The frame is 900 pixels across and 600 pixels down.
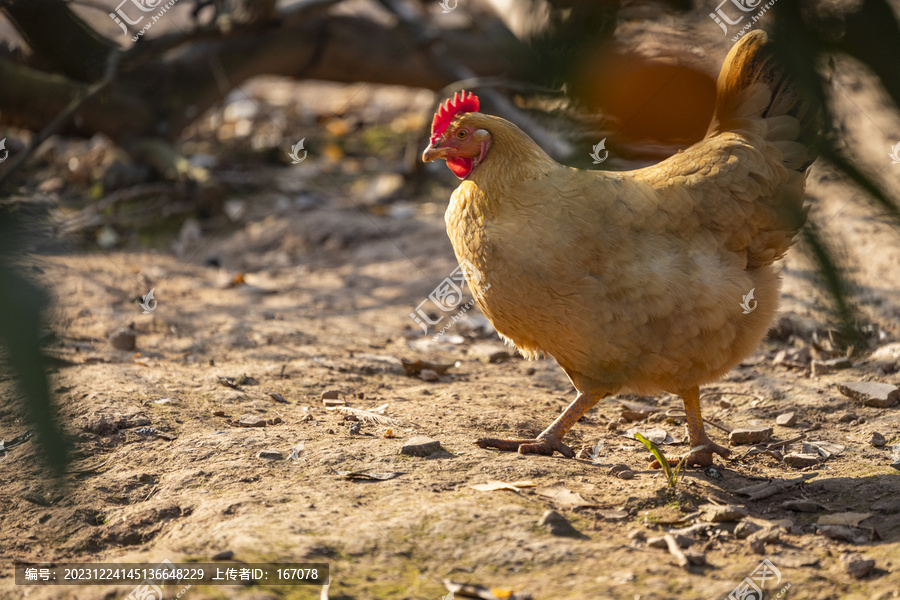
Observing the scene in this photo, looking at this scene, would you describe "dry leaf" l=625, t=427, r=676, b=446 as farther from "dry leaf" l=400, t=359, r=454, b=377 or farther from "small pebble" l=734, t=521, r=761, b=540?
"dry leaf" l=400, t=359, r=454, b=377

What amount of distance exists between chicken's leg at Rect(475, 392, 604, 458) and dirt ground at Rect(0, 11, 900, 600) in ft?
0.23

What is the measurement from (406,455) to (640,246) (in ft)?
4.06

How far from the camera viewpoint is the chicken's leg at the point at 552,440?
2.83 m

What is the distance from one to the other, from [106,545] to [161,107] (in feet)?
17.4

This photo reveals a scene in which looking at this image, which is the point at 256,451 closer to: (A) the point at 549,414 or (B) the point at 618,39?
(A) the point at 549,414

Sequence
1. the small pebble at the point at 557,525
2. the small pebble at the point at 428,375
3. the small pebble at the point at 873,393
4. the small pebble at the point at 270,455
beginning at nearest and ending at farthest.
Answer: the small pebble at the point at 557,525, the small pebble at the point at 270,455, the small pebble at the point at 873,393, the small pebble at the point at 428,375

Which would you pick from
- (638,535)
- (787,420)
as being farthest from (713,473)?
(638,535)

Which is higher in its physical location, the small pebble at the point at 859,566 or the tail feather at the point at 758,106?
the tail feather at the point at 758,106

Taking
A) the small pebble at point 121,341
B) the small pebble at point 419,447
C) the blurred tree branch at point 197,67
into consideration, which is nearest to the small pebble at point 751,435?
the small pebble at point 419,447

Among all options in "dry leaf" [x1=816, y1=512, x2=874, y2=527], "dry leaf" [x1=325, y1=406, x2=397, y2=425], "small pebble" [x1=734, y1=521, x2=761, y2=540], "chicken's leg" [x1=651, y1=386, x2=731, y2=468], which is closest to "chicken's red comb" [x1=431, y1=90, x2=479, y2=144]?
"dry leaf" [x1=325, y1=406, x2=397, y2=425]

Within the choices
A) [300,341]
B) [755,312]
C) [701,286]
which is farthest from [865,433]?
[300,341]

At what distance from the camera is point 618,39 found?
1.53m

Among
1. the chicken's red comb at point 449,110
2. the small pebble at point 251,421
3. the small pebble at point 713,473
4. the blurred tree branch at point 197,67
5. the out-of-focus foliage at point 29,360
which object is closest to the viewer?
the out-of-focus foliage at point 29,360

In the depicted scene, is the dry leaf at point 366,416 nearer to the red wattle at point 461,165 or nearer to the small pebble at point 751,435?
the red wattle at point 461,165
